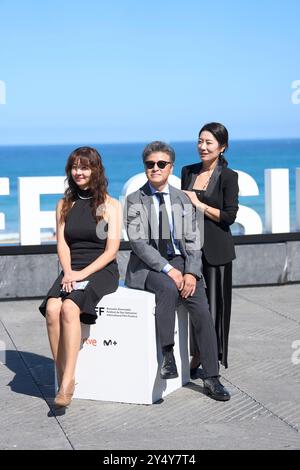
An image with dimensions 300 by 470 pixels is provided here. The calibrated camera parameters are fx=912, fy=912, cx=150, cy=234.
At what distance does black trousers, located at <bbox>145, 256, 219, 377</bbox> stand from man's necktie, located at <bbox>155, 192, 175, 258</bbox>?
105 mm

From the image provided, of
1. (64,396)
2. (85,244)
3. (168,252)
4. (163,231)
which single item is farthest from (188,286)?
(64,396)

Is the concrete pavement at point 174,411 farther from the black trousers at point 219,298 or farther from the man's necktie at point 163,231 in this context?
the man's necktie at point 163,231

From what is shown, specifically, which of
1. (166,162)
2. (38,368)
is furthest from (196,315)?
(38,368)

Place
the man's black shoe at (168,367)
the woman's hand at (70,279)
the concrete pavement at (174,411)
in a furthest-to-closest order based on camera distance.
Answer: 1. the woman's hand at (70,279)
2. the man's black shoe at (168,367)
3. the concrete pavement at (174,411)

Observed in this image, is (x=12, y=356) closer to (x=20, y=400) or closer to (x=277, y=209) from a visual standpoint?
(x=20, y=400)

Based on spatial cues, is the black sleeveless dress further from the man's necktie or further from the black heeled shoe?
the black heeled shoe

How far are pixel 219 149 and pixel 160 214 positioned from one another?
0.70m

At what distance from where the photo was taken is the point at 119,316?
6211 mm

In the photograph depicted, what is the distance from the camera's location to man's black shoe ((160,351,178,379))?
20.0ft

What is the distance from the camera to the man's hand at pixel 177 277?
20.6ft

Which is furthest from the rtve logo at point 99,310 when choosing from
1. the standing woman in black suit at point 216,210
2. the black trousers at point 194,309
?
the standing woman in black suit at point 216,210

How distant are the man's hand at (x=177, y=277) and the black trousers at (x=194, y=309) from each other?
0.10 feet

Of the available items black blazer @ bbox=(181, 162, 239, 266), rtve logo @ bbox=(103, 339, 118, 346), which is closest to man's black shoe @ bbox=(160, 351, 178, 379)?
rtve logo @ bbox=(103, 339, 118, 346)

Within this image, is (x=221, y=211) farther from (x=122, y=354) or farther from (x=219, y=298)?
(x=122, y=354)
